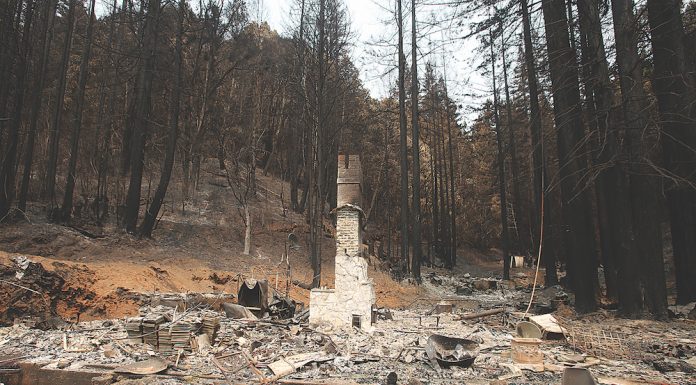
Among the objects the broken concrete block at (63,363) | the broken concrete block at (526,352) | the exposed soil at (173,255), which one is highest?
the exposed soil at (173,255)

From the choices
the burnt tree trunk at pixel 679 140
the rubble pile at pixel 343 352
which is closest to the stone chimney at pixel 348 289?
the rubble pile at pixel 343 352

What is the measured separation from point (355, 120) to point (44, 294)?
2065 cm

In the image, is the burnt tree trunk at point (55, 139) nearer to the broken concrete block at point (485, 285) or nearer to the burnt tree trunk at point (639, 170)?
the burnt tree trunk at point (639, 170)

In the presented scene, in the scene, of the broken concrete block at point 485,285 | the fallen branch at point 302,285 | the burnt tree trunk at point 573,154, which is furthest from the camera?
the broken concrete block at point 485,285

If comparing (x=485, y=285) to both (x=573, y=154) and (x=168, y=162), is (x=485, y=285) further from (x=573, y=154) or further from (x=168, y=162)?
(x=168, y=162)

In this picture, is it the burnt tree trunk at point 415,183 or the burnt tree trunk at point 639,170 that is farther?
the burnt tree trunk at point 415,183

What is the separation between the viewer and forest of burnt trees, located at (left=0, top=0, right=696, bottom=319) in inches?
369

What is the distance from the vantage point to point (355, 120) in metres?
27.3

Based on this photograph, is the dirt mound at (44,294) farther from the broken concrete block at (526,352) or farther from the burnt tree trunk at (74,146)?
the broken concrete block at (526,352)

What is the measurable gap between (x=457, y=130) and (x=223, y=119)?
22621 millimetres

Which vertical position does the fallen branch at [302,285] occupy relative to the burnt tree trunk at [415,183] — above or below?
below

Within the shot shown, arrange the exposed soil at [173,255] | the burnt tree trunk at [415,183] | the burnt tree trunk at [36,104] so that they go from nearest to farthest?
the exposed soil at [173,255], the burnt tree trunk at [36,104], the burnt tree trunk at [415,183]

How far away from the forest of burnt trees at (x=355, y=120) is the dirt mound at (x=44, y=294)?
19.4 feet

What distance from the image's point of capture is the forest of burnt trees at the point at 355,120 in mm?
9367
